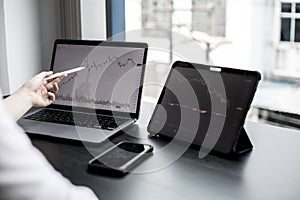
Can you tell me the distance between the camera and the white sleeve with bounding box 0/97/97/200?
503 millimetres

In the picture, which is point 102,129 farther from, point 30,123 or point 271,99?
point 271,99

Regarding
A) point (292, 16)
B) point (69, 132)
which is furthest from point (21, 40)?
point (292, 16)

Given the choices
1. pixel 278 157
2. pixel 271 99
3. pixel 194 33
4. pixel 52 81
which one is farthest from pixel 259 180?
pixel 194 33

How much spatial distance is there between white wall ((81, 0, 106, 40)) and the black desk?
928 mm

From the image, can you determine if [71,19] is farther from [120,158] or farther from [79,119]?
[120,158]

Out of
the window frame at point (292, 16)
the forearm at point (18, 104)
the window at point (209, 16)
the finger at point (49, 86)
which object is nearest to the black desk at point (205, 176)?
the forearm at point (18, 104)

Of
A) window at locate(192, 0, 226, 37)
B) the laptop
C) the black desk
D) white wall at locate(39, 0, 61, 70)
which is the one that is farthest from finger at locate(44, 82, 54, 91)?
window at locate(192, 0, 226, 37)

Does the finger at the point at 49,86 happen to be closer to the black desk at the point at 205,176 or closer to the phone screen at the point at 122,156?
the black desk at the point at 205,176

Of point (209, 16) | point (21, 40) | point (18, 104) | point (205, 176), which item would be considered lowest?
point (205, 176)

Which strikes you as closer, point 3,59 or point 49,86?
point 49,86

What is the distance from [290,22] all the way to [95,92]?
0.92 metres

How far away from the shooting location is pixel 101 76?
1521 millimetres

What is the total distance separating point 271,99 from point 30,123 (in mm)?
1090

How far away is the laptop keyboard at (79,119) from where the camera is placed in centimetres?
138
